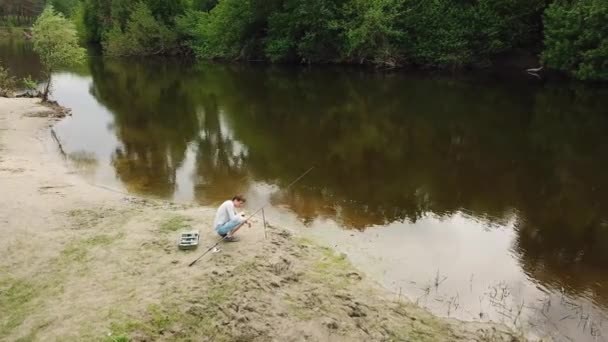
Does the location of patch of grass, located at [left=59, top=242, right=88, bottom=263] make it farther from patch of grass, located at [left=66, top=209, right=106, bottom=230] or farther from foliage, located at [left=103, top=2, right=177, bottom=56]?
foliage, located at [left=103, top=2, right=177, bottom=56]

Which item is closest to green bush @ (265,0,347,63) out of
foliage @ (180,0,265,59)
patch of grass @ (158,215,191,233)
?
foliage @ (180,0,265,59)

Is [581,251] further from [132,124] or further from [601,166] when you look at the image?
[132,124]

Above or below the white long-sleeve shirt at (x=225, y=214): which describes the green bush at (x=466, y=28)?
above

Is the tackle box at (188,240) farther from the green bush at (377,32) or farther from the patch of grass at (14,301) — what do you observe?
the green bush at (377,32)

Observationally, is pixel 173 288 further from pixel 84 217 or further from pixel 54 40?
pixel 54 40

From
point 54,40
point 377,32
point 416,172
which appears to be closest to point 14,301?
point 416,172

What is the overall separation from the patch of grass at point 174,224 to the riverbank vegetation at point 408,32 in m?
35.6

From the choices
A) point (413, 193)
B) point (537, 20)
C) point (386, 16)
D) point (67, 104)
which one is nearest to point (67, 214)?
point (413, 193)

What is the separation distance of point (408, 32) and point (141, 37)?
40088 millimetres

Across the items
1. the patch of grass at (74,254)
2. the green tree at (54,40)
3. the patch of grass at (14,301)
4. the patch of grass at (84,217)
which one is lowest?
the patch of grass at (14,301)

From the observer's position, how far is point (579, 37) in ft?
125

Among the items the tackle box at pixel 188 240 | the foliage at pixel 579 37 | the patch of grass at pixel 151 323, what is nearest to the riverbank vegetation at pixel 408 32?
the foliage at pixel 579 37

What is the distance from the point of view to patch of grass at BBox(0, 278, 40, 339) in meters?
8.61

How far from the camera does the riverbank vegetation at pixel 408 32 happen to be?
1533 inches
